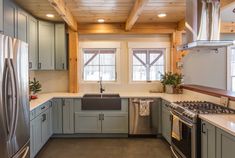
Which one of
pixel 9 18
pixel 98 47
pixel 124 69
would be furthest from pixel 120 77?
pixel 9 18

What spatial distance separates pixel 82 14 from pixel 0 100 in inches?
113

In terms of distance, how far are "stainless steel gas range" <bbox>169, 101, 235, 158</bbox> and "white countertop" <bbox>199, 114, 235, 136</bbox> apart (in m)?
0.14

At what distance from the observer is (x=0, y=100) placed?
213 cm

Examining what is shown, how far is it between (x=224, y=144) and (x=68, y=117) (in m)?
3.32

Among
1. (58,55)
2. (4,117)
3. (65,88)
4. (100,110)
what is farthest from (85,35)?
(4,117)

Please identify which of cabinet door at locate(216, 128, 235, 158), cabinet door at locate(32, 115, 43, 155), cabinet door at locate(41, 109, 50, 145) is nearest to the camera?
cabinet door at locate(216, 128, 235, 158)

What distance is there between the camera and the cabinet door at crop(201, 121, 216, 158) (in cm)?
255

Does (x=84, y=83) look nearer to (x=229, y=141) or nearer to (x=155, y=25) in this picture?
(x=155, y=25)

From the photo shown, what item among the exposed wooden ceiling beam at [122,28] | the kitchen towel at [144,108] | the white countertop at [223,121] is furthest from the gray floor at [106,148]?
the exposed wooden ceiling beam at [122,28]

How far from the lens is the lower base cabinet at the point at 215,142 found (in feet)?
7.27

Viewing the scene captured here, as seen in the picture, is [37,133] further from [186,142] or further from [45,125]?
[186,142]

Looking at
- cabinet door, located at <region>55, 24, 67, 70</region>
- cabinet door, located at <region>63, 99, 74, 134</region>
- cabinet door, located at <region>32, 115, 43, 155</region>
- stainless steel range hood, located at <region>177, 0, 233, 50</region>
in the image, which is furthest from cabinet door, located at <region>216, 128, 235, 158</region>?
cabinet door, located at <region>55, 24, 67, 70</region>

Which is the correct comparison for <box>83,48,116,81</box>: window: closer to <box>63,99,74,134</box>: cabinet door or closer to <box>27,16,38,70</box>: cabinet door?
<box>63,99,74,134</box>: cabinet door

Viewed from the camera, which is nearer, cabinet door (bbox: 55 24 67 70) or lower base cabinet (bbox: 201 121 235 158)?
lower base cabinet (bbox: 201 121 235 158)
